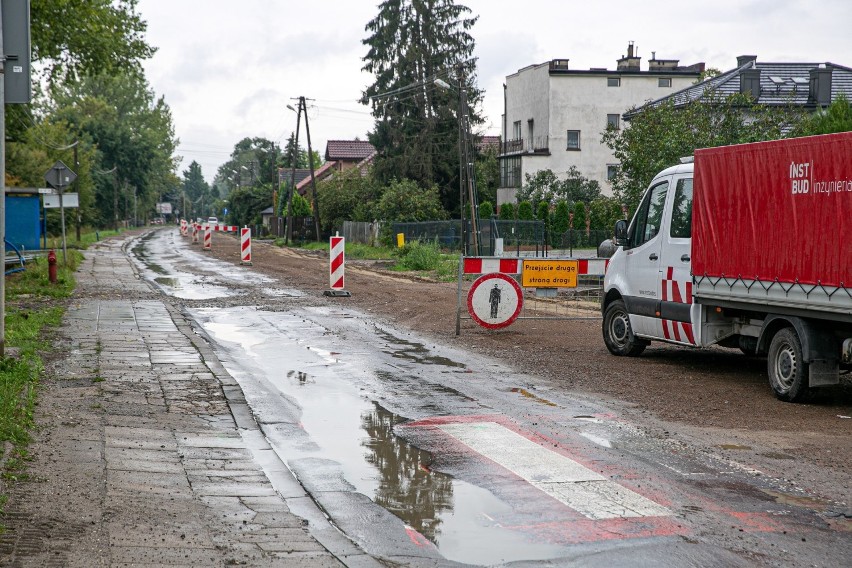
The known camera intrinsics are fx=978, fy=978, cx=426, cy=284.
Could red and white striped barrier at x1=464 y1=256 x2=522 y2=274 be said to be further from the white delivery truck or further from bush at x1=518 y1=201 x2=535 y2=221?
bush at x1=518 y1=201 x2=535 y2=221

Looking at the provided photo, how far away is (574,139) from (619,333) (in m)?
55.4

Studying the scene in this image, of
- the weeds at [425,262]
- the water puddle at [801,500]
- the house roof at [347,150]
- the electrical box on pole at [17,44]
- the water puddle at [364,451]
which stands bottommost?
the water puddle at [364,451]

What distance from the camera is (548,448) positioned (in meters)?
7.49

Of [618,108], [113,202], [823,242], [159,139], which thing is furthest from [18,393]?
[159,139]

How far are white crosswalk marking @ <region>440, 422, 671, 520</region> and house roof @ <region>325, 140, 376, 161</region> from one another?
9513cm

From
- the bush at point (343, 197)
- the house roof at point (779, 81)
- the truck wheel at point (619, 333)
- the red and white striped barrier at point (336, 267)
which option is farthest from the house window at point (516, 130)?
the truck wheel at point (619, 333)

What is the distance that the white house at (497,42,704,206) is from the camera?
6625 cm

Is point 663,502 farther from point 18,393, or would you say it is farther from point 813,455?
point 18,393

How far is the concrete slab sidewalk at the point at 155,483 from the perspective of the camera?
4.95m

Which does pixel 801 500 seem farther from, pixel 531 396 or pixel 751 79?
pixel 751 79

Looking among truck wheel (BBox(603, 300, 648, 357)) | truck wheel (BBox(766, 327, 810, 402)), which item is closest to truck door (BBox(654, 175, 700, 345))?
truck wheel (BBox(603, 300, 648, 357))

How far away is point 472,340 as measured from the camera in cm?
1468

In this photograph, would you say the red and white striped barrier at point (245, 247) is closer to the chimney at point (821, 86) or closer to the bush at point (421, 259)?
the bush at point (421, 259)

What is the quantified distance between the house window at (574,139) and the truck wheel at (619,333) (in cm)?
5465
